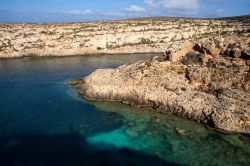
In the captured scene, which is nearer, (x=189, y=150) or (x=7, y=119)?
(x=189, y=150)

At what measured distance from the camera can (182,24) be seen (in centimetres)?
11394

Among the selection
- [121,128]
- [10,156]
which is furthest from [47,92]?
[10,156]

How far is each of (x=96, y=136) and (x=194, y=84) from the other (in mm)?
16361

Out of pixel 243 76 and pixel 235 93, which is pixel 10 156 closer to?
pixel 235 93

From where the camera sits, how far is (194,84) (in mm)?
41969

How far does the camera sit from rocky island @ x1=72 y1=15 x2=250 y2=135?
3625 cm

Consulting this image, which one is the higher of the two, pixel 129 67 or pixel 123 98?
pixel 129 67

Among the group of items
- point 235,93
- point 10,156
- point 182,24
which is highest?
point 182,24

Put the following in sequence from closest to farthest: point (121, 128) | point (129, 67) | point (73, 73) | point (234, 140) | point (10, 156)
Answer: point (10, 156), point (234, 140), point (121, 128), point (129, 67), point (73, 73)

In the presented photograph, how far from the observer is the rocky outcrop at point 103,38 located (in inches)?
3580

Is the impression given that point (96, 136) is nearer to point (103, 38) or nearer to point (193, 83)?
point (193, 83)

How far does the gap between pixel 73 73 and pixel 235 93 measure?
120ft

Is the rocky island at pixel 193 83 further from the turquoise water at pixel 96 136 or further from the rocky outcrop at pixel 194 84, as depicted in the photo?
the turquoise water at pixel 96 136

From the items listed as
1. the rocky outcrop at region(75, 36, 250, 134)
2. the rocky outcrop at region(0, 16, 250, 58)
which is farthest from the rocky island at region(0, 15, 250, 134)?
the rocky outcrop at region(0, 16, 250, 58)
